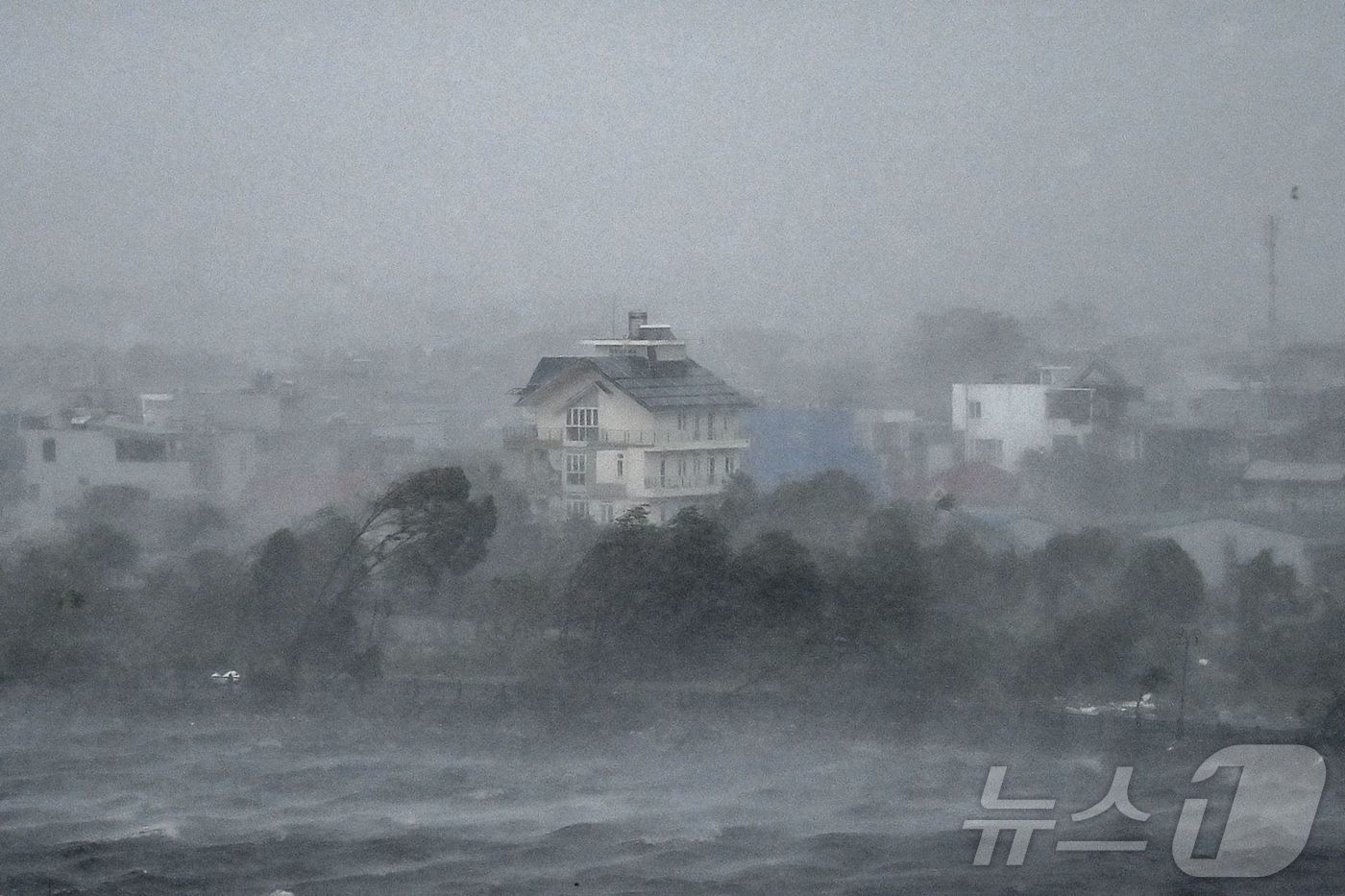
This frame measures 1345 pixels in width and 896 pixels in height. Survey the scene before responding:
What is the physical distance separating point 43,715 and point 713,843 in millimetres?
4363

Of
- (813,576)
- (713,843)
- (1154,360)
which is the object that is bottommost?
(713,843)

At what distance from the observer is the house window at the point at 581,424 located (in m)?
14.3

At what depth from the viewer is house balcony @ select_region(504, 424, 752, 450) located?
558 inches

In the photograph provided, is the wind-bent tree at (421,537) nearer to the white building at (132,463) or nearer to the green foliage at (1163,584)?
the white building at (132,463)

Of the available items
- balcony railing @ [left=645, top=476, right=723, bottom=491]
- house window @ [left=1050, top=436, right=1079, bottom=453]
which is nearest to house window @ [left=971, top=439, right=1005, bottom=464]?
house window @ [left=1050, top=436, right=1079, bottom=453]

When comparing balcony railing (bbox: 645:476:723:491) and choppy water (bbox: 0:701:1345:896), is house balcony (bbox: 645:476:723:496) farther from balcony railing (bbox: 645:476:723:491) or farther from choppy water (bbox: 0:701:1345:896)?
choppy water (bbox: 0:701:1345:896)

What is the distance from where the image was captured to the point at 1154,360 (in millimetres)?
17562

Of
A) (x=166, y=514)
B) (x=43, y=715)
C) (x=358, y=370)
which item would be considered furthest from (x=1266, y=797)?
(x=358, y=370)

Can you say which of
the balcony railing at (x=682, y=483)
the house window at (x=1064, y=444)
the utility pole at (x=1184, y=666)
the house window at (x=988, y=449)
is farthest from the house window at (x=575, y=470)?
the utility pole at (x=1184, y=666)

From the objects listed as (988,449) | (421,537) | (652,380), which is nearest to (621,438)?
(652,380)

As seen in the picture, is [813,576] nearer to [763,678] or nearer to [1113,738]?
[763,678]

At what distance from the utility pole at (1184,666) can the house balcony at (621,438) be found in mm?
3993

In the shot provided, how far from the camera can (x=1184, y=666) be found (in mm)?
11227

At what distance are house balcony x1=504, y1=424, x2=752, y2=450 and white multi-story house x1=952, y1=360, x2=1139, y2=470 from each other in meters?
2.62
